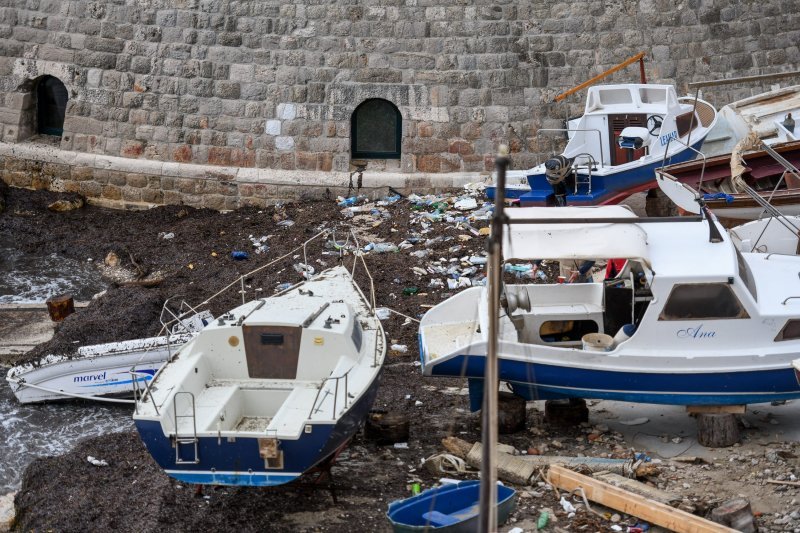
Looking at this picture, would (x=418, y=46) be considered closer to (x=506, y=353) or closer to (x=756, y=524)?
(x=506, y=353)

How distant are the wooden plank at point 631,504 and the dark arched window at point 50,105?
1218 centimetres

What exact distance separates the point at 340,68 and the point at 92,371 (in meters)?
7.03

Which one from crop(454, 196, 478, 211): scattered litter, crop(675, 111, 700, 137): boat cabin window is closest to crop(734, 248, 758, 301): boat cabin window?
crop(675, 111, 700, 137): boat cabin window

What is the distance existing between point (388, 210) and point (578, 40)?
398 cm

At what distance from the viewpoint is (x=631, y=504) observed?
8.16 m

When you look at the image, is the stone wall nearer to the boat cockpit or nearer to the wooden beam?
the wooden beam

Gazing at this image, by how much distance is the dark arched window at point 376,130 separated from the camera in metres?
17.2

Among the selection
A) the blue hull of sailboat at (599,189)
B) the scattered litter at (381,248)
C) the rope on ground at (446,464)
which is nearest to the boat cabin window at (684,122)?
the blue hull of sailboat at (599,189)

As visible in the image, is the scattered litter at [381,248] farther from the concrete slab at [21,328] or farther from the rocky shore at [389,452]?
the concrete slab at [21,328]

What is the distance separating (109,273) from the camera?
615 inches

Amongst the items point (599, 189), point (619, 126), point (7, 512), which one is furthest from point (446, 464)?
point (619, 126)

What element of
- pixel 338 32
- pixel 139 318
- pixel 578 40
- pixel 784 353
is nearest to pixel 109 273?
pixel 139 318

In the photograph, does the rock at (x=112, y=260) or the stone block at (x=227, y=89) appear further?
the stone block at (x=227, y=89)

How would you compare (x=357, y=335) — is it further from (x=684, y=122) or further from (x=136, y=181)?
(x=136, y=181)
